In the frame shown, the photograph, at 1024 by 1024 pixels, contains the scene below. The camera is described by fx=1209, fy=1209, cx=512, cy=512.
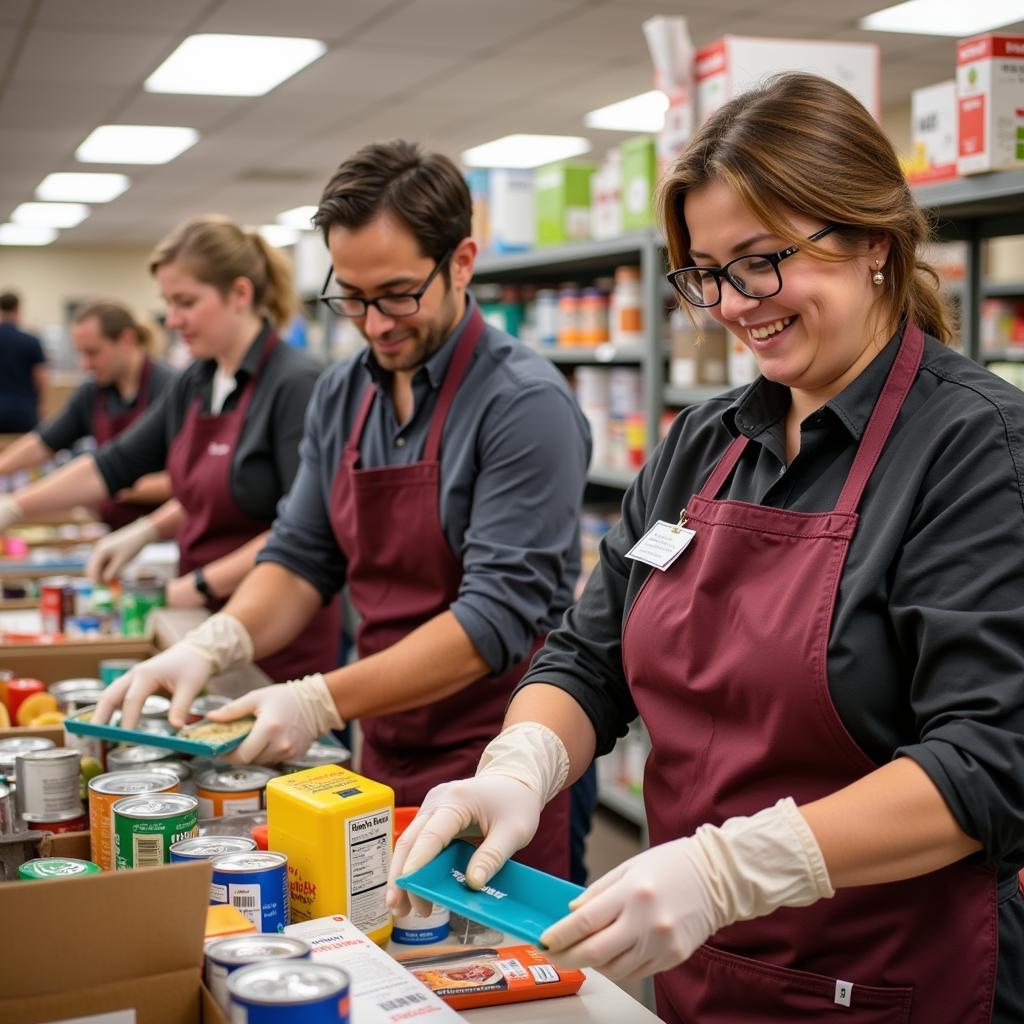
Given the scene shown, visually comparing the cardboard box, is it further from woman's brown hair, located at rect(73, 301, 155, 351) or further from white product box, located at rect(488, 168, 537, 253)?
woman's brown hair, located at rect(73, 301, 155, 351)

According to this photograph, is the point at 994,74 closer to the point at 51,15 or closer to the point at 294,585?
the point at 294,585

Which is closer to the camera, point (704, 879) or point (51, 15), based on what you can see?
point (704, 879)

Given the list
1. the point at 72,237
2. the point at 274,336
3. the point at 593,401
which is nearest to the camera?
the point at 274,336

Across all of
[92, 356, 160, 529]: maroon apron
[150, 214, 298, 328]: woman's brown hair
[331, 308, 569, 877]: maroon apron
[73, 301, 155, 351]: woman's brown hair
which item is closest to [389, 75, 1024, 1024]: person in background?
[331, 308, 569, 877]: maroon apron

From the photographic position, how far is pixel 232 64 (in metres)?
7.30

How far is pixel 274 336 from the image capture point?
3338 millimetres

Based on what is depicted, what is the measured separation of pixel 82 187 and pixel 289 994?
41.2 feet

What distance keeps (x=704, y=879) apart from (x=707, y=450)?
62 centimetres

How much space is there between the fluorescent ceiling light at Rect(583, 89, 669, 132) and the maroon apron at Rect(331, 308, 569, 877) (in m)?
6.58

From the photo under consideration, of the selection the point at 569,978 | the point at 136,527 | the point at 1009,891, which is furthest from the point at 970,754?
the point at 136,527

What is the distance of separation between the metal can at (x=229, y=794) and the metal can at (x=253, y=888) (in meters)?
0.32

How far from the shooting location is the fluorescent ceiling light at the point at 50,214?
13.7 m

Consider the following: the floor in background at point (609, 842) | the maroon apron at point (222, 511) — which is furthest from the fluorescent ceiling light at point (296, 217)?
the maroon apron at point (222, 511)

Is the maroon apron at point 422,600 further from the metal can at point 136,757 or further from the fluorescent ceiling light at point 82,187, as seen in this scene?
the fluorescent ceiling light at point 82,187
